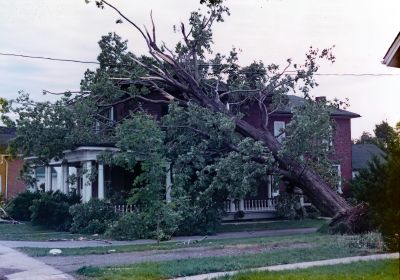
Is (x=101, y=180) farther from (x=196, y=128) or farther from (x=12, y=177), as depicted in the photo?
(x=12, y=177)

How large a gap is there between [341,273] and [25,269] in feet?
21.7

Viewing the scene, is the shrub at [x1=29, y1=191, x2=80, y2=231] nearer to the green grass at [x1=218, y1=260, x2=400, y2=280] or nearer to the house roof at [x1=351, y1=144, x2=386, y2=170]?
the green grass at [x1=218, y1=260, x2=400, y2=280]

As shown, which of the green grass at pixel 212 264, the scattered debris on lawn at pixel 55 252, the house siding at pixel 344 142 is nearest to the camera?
the green grass at pixel 212 264

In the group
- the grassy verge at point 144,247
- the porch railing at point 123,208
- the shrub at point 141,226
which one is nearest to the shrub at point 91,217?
the porch railing at point 123,208

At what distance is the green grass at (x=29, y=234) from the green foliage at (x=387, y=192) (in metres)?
10.8

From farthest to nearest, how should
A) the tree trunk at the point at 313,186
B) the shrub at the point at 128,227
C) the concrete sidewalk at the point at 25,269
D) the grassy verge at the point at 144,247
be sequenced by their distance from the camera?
1. the tree trunk at the point at 313,186
2. the shrub at the point at 128,227
3. the grassy verge at the point at 144,247
4. the concrete sidewalk at the point at 25,269

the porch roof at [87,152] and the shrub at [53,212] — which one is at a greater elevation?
the porch roof at [87,152]

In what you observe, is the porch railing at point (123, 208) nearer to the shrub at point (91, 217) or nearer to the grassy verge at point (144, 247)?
the shrub at point (91, 217)

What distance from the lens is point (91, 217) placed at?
70.0 feet

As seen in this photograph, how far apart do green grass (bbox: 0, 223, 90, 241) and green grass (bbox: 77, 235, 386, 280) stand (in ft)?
28.4

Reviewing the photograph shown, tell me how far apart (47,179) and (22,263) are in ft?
64.9

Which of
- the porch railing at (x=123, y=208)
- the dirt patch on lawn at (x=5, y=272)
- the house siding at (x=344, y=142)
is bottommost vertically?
the dirt patch on lawn at (x=5, y=272)

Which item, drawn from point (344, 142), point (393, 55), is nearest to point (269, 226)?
point (393, 55)

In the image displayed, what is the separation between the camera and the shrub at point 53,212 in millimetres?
22812
